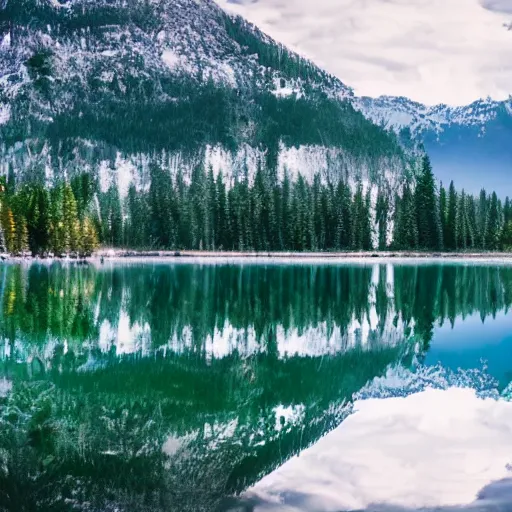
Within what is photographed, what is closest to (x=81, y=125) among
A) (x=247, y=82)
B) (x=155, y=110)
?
(x=155, y=110)

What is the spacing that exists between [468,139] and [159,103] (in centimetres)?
5001

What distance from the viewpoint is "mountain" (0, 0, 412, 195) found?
76000 mm

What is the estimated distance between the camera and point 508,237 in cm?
4719

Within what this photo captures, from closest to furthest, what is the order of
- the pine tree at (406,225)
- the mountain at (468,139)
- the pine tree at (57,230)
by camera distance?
the pine tree at (57,230) < the pine tree at (406,225) < the mountain at (468,139)

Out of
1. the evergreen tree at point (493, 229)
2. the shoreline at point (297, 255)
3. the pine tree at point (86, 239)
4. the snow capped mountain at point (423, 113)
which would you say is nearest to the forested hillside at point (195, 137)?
the evergreen tree at point (493, 229)

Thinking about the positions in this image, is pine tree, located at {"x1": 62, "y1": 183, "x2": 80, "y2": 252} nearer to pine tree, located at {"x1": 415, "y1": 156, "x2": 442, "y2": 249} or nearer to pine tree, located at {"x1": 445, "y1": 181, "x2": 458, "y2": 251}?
pine tree, located at {"x1": 415, "y1": 156, "x2": 442, "y2": 249}

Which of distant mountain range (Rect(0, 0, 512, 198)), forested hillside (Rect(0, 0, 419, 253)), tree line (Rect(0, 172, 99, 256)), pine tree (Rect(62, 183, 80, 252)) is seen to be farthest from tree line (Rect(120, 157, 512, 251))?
distant mountain range (Rect(0, 0, 512, 198))

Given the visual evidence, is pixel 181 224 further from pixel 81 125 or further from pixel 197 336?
pixel 197 336

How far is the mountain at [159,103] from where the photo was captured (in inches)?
2992

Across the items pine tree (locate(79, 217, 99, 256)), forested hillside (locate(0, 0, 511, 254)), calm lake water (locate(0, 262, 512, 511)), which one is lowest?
calm lake water (locate(0, 262, 512, 511))

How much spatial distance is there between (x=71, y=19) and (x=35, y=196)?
55.3 metres

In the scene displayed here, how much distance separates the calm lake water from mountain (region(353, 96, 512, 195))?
88.2 metres

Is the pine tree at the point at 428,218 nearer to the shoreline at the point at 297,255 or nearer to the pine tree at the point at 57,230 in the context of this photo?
the shoreline at the point at 297,255

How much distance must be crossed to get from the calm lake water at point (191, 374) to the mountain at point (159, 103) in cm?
5574
